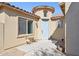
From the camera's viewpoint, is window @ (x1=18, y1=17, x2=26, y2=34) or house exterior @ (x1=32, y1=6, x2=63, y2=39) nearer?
window @ (x1=18, y1=17, x2=26, y2=34)

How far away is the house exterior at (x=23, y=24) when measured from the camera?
28.6 ft

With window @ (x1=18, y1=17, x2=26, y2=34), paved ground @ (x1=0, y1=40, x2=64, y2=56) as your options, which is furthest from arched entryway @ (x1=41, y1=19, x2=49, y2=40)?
paved ground @ (x1=0, y1=40, x2=64, y2=56)

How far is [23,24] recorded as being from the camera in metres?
12.0

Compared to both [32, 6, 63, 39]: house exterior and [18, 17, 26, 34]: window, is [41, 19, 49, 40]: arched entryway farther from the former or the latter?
[18, 17, 26, 34]: window

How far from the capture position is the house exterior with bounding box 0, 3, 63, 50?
870 centimetres

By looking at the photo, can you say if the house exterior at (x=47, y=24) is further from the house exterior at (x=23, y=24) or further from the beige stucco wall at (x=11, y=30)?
the beige stucco wall at (x=11, y=30)

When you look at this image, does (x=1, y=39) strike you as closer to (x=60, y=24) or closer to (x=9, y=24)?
(x=9, y=24)

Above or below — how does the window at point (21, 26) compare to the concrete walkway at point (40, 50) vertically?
above

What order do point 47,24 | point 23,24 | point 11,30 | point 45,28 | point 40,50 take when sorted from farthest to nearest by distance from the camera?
point 45,28, point 47,24, point 23,24, point 11,30, point 40,50

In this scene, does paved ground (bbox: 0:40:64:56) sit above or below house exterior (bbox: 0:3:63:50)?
below

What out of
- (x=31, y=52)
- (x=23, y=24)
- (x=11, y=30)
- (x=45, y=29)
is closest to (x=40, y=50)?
(x=31, y=52)

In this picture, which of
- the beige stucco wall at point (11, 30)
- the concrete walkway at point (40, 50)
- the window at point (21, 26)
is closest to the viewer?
the concrete walkway at point (40, 50)

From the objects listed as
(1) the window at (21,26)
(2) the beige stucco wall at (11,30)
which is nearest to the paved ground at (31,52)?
(2) the beige stucco wall at (11,30)

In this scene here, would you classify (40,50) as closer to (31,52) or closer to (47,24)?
(31,52)
